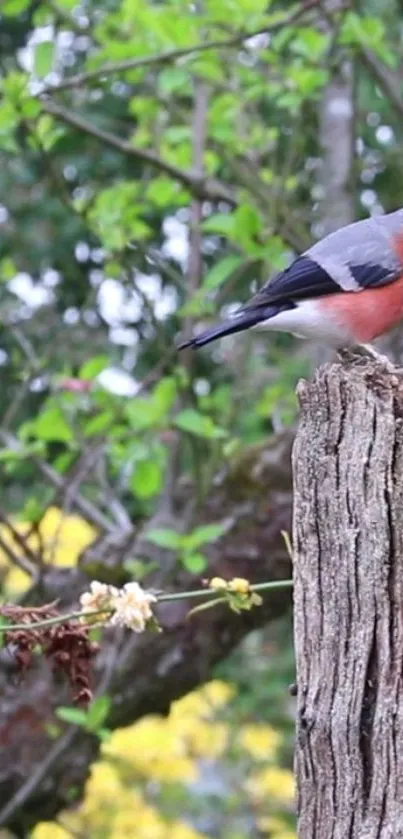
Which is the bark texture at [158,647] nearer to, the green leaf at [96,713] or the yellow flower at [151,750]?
the yellow flower at [151,750]

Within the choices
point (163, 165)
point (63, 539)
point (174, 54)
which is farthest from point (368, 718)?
point (63, 539)

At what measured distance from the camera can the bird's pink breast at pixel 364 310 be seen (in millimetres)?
2875

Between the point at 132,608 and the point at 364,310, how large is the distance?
1154 mm

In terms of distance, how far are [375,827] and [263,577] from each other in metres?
2.26

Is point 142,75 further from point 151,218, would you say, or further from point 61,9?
point 151,218

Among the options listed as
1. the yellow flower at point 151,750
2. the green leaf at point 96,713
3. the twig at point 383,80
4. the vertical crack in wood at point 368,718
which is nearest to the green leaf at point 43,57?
the twig at point 383,80

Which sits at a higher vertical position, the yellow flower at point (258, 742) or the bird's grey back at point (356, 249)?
the bird's grey back at point (356, 249)

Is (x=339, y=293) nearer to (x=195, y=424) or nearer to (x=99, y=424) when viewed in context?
(x=195, y=424)

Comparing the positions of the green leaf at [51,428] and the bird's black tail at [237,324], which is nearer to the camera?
the bird's black tail at [237,324]

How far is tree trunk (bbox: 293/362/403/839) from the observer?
1641 mm

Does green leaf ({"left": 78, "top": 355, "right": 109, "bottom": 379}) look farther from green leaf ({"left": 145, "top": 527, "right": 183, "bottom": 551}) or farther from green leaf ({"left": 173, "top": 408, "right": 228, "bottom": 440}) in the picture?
green leaf ({"left": 145, "top": 527, "right": 183, "bottom": 551})

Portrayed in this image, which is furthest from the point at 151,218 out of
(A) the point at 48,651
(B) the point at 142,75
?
(A) the point at 48,651

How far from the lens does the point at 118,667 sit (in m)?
3.88

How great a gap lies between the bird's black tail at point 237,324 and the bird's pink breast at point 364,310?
4.2 inches
